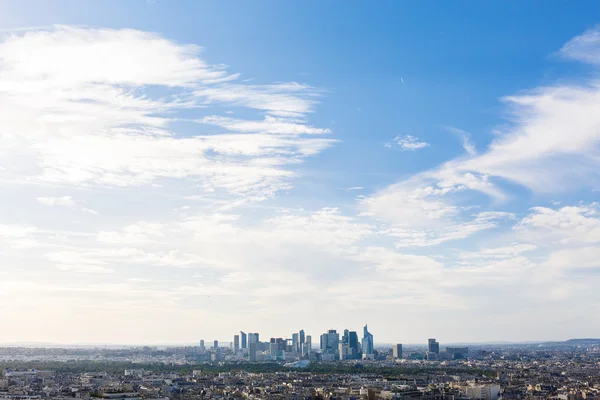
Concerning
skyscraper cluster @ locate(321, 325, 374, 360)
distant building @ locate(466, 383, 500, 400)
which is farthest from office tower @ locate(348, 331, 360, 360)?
distant building @ locate(466, 383, 500, 400)

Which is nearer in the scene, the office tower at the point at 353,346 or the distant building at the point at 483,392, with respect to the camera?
the distant building at the point at 483,392

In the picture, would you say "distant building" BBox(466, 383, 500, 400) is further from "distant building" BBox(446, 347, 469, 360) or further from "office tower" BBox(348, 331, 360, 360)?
"office tower" BBox(348, 331, 360, 360)

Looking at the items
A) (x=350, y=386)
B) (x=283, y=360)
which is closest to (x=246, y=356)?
(x=283, y=360)

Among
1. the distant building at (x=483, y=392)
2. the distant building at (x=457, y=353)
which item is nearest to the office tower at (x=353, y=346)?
the distant building at (x=457, y=353)

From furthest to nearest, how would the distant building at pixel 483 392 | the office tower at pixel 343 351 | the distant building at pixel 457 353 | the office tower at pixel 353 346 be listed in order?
the office tower at pixel 353 346 < the office tower at pixel 343 351 < the distant building at pixel 457 353 < the distant building at pixel 483 392

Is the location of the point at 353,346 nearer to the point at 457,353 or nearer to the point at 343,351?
the point at 343,351

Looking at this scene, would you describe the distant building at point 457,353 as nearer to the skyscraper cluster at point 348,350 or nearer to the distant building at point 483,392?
the skyscraper cluster at point 348,350

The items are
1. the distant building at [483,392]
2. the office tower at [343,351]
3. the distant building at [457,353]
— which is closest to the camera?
the distant building at [483,392]

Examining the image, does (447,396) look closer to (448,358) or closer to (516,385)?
(516,385)

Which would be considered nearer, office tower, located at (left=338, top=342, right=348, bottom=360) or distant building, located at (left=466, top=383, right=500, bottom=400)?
distant building, located at (left=466, top=383, right=500, bottom=400)
